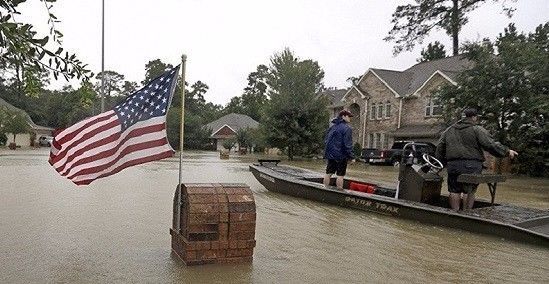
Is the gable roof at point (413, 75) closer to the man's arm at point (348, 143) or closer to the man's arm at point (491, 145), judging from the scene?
the man's arm at point (348, 143)

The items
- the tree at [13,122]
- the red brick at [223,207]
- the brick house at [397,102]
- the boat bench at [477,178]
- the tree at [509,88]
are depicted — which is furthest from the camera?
the tree at [13,122]

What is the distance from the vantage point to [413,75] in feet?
124

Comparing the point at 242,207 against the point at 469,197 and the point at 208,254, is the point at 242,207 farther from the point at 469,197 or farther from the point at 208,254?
the point at 469,197

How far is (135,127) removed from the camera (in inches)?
195

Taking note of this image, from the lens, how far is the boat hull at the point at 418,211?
6.45 meters

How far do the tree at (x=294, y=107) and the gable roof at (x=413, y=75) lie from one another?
18.3 feet

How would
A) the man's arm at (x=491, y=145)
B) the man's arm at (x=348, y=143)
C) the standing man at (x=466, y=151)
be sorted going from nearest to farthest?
the man's arm at (x=491, y=145)
the standing man at (x=466, y=151)
the man's arm at (x=348, y=143)

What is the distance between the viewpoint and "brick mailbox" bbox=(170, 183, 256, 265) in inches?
188

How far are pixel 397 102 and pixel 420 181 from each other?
2809 centimetres

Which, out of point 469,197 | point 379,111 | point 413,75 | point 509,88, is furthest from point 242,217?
point 413,75

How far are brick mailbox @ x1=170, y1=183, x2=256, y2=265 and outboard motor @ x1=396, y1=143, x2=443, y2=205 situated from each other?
4.37 m

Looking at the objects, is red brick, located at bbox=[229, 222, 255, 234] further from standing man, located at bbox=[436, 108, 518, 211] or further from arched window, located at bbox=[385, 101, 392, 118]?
arched window, located at bbox=[385, 101, 392, 118]

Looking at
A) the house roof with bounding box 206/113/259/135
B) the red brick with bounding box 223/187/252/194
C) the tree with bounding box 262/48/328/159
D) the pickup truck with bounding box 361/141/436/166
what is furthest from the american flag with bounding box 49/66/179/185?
the house roof with bounding box 206/113/259/135

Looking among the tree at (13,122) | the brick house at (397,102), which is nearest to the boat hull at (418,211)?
the brick house at (397,102)
